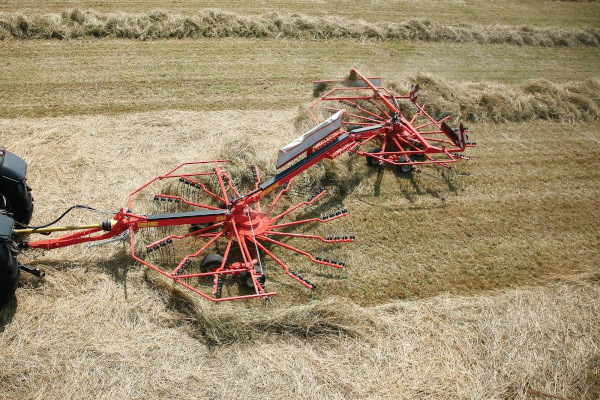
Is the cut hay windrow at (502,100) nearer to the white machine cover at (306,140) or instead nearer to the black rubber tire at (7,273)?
the white machine cover at (306,140)

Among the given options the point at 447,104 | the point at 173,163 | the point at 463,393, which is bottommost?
the point at 463,393

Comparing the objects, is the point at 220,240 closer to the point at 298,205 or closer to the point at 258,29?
the point at 298,205

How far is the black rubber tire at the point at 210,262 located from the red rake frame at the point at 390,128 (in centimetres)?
314

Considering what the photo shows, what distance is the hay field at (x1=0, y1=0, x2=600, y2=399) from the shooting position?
4785mm

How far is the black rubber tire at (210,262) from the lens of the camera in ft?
18.8

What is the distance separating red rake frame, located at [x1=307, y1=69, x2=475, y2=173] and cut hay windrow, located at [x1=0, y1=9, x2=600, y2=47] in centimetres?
374

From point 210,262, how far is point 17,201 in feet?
8.83

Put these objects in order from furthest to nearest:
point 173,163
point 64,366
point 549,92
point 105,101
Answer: point 549,92
point 105,101
point 173,163
point 64,366

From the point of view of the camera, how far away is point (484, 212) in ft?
25.0

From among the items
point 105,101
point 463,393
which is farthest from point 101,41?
A: point 463,393

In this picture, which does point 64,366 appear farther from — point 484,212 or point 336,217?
point 484,212

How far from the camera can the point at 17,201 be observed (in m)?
5.60

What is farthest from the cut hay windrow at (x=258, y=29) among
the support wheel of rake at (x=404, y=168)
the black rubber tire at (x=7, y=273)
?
the black rubber tire at (x=7, y=273)

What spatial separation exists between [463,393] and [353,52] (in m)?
10.2
